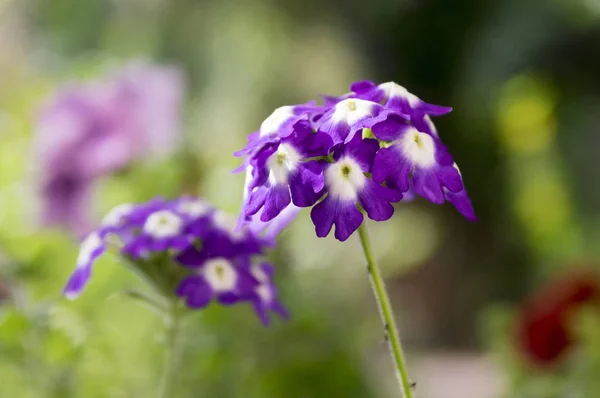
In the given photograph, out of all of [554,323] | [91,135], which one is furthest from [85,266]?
[554,323]

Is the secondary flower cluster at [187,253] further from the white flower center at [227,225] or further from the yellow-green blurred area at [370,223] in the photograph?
the yellow-green blurred area at [370,223]

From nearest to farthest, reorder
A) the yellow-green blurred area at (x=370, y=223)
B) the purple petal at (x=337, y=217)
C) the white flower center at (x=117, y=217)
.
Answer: the purple petal at (x=337, y=217) → the white flower center at (x=117, y=217) → the yellow-green blurred area at (x=370, y=223)

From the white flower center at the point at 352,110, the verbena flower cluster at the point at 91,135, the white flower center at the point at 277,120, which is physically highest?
the verbena flower cluster at the point at 91,135

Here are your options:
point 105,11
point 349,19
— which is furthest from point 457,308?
point 105,11

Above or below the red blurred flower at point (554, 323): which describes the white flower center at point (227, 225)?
above

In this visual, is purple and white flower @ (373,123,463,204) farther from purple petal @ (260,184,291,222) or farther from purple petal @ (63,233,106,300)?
purple petal @ (63,233,106,300)

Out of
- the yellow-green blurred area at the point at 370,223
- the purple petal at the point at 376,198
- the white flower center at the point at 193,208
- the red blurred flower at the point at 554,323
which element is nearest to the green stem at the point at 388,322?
the purple petal at the point at 376,198

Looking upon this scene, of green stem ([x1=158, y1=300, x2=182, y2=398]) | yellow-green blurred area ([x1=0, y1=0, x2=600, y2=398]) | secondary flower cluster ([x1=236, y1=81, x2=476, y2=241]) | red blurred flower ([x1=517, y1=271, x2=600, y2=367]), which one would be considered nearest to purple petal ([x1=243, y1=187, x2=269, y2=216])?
secondary flower cluster ([x1=236, y1=81, x2=476, y2=241])

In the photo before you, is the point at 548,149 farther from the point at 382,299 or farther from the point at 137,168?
the point at 382,299
